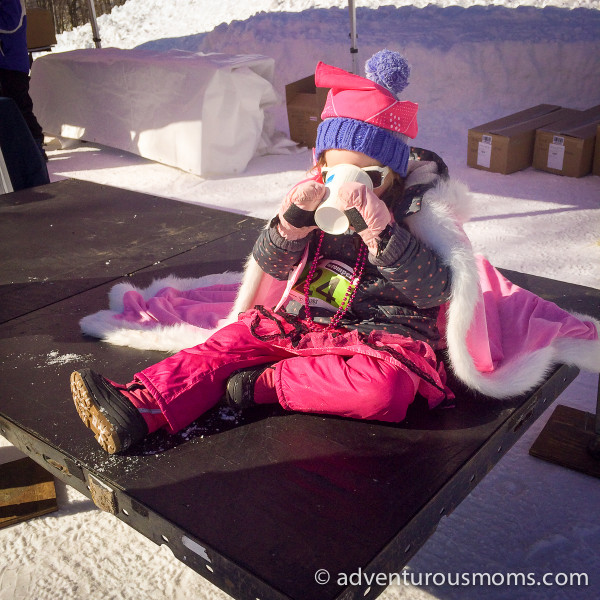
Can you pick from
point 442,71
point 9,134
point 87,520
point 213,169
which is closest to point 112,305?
point 87,520

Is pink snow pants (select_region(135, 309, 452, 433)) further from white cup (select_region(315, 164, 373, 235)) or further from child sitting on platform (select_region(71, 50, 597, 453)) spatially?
white cup (select_region(315, 164, 373, 235))

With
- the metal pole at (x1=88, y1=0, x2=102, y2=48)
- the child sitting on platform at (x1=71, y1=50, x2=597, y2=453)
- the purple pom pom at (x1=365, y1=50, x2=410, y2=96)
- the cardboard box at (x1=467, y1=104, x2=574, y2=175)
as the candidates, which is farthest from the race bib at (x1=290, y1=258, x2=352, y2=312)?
the metal pole at (x1=88, y1=0, x2=102, y2=48)

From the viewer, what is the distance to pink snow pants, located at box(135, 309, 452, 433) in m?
1.30

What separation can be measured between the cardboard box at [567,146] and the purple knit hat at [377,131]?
2.52 m

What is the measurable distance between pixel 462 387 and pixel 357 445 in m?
0.32

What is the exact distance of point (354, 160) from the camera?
1357 mm

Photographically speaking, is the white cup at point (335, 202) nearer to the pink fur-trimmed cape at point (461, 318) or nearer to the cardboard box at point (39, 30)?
the pink fur-trimmed cape at point (461, 318)

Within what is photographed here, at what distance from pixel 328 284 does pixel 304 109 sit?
3.15 m

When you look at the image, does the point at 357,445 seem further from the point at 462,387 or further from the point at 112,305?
the point at 112,305

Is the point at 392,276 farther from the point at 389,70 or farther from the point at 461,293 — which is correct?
the point at 389,70

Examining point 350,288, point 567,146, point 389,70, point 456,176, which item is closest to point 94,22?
point 456,176

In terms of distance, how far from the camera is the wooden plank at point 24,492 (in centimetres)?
154

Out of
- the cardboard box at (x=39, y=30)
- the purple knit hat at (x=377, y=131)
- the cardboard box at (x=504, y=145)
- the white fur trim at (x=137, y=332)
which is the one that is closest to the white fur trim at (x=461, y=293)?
the purple knit hat at (x=377, y=131)

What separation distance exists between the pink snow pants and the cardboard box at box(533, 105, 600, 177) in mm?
2633
